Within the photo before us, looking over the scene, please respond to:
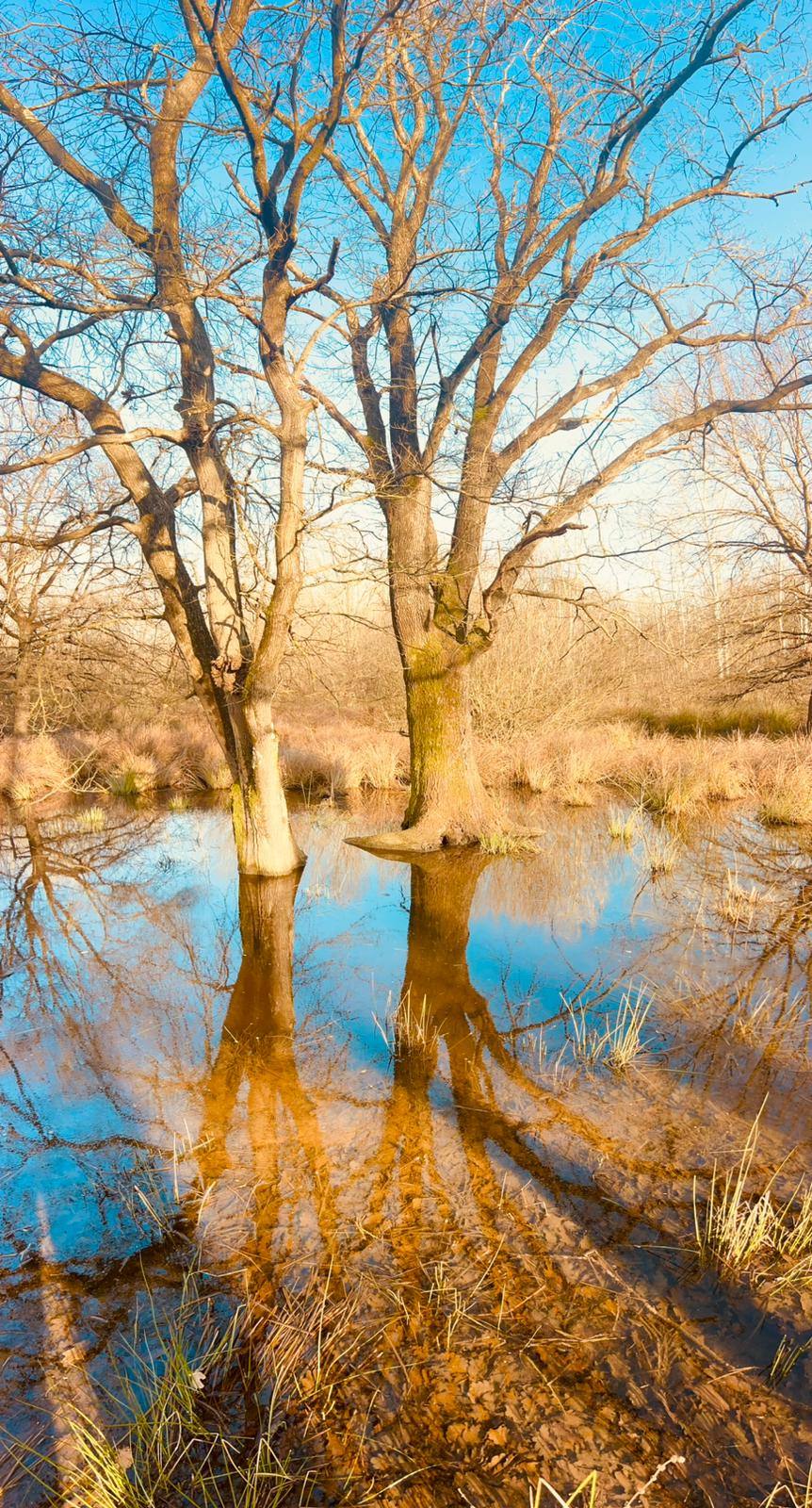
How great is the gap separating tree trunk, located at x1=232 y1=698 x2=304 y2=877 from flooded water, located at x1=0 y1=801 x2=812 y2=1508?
1.31m

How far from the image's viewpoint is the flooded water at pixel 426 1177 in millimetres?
2205

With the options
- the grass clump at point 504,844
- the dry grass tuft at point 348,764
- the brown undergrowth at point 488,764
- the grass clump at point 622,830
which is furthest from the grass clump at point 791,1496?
the dry grass tuft at point 348,764

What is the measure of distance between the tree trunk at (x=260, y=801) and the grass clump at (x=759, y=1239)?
602 centimetres

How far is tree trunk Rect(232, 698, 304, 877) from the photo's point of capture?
8086 mm

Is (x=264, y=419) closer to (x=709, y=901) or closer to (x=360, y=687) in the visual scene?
(x=709, y=901)

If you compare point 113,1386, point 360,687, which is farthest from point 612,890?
point 360,687

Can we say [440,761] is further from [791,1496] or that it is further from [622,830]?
[791,1496]

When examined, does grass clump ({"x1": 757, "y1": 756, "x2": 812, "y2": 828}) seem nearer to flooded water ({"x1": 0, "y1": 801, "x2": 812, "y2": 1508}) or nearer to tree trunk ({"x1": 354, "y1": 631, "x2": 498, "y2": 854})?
flooded water ({"x1": 0, "y1": 801, "x2": 812, "y2": 1508})

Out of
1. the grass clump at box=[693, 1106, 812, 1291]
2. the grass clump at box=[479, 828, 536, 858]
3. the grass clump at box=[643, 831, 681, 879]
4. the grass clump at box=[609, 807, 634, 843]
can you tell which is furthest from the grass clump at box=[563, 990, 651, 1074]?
the grass clump at box=[609, 807, 634, 843]

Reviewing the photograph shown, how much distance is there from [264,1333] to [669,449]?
880 cm

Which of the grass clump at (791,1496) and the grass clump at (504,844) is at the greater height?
the grass clump at (504,844)

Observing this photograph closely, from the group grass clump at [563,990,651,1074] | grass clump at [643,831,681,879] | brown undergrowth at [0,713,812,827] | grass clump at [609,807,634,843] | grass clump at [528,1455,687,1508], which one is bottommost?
grass clump at [528,1455,687,1508]

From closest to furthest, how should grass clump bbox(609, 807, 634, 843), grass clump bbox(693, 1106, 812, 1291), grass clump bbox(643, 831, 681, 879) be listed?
grass clump bbox(693, 1106, 812, 1291) → grass clump bbox(643, 831, 681, 879) → grass clump bbox(609, 807, 634, 843)

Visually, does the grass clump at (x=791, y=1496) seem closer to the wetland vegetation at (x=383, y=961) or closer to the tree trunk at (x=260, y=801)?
the wetland vegetation at (x=383, y=961)
